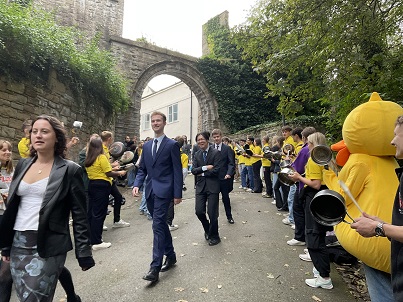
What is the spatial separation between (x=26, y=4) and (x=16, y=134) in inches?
186

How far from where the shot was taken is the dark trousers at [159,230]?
3.63 metres

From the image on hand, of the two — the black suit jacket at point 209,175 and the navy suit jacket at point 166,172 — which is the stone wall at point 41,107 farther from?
the black suit jacket at point 209,175

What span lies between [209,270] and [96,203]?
7.62 feet

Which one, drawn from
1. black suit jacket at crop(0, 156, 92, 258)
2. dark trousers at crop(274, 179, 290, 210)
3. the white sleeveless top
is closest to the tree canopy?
dark trousers at crop(274, 179, 290, 210)

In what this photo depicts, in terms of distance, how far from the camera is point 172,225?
20.4 ft

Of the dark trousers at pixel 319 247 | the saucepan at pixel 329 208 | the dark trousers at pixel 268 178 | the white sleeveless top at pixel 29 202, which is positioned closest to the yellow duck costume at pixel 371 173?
the saucepan at pixel 329 208

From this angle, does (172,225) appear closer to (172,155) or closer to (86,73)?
(172,155)

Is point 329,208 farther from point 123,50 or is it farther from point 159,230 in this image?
point 123,50

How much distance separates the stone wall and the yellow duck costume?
262 inches

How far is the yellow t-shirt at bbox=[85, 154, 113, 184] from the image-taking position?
4926mm

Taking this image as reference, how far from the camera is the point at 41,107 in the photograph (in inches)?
285

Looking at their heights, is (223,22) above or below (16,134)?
above

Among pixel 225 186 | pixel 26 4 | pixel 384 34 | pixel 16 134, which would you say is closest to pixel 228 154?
pixel 225 186

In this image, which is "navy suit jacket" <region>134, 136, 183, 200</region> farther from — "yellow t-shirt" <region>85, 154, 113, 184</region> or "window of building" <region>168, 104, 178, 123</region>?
"window of building" <region>168, 104, 178, 123</region>
